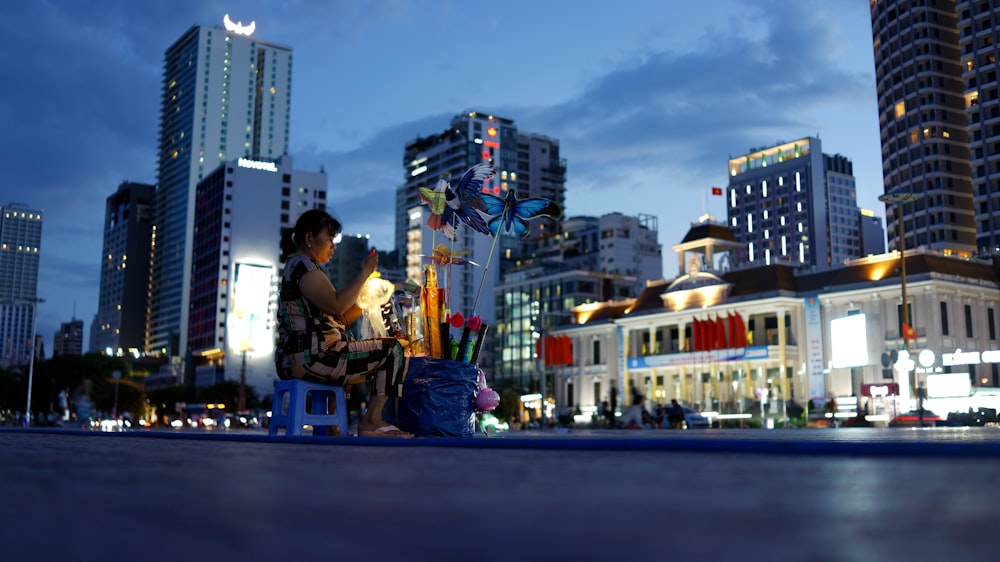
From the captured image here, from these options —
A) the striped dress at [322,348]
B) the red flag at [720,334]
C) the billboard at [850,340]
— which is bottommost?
the striped dress at [322,348]

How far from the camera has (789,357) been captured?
46781 millimetres

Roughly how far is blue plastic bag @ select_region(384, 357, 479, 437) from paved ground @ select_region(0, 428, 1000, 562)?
4.93 meters

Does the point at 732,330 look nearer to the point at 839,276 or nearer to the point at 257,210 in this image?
the point at 839,276

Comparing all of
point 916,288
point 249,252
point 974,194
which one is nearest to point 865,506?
point 916,288

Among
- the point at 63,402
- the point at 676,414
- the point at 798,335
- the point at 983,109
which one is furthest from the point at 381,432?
the point at 983,109

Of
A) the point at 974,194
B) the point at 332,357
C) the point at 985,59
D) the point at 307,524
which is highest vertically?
the point at 985,59

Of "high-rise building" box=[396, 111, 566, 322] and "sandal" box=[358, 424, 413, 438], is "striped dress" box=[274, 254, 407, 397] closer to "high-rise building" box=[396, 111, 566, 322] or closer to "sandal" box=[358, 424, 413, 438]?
"sandal" box=[358, 424, 413, 438]

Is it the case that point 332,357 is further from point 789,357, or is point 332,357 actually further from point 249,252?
point 249,252

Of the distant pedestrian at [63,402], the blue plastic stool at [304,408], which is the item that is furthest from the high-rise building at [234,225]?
the blue plastic stool at [304,408]

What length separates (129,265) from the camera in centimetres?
15512

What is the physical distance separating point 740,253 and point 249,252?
6582 centimetres

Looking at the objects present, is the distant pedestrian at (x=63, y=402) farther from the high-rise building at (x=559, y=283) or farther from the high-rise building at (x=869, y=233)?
the high-rise building at (x=869, y=233)

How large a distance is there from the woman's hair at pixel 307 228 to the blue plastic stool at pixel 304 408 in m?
0.90

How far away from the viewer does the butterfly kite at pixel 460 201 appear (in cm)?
838
